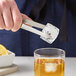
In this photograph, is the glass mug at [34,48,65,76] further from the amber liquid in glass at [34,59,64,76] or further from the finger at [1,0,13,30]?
the finger at [1,0,13,30]

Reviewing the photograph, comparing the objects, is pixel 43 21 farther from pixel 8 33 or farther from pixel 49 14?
pixel 8 33

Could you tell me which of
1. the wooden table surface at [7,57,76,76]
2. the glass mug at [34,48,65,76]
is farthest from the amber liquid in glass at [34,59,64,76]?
the wooden table surface at [7,57,76,76]

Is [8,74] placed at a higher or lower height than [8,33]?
lower

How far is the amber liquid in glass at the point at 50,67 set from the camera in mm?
808

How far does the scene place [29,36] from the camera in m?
1.19

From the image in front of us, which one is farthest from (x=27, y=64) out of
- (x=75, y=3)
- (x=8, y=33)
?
(x=75, y=3)

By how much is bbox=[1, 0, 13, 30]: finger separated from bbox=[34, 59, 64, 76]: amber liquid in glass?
173 mm

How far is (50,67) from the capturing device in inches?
31.8

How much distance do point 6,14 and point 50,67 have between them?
0.24 metres

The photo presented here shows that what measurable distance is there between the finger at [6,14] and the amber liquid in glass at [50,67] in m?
0.17

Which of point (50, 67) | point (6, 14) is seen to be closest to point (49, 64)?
point (50, 67)

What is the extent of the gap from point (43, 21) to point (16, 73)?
0.27 m

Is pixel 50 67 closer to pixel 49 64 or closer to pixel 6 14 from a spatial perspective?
pixel 49 64

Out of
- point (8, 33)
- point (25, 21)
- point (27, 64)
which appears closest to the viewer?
point (25, 21)
